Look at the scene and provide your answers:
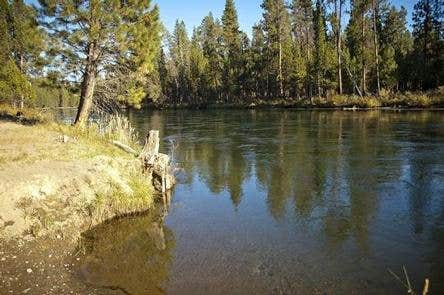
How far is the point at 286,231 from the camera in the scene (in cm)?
1117

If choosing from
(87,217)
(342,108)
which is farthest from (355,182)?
(342,108)

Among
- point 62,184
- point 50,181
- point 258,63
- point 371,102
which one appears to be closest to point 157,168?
point 62,184

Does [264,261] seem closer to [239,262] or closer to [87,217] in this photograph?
[239,262]

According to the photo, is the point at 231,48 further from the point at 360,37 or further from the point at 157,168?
the point at 157,168

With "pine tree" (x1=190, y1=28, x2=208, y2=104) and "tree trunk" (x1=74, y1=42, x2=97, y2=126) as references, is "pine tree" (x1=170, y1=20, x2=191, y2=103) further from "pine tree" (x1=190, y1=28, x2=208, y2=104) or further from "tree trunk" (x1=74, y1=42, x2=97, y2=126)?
"tree trunk" (x1=74, y1=42, x2=97, y2=126)

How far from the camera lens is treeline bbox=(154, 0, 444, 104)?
2288 inches

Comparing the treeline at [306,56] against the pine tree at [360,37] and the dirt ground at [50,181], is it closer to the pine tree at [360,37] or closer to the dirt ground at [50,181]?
the pine tree at [360,37]

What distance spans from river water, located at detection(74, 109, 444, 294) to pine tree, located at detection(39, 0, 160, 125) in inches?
184

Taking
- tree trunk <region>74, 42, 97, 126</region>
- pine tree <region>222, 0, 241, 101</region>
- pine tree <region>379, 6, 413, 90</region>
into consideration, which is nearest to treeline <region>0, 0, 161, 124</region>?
tree trunk <region>74, 42, 97, 126</region>

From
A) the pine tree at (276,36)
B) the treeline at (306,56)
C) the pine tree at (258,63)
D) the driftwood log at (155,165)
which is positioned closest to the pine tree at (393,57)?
the treeline at (306,56)

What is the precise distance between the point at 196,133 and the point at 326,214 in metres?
22.6

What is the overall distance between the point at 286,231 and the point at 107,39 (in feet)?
36.7

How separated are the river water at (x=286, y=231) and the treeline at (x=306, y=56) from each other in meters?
38.6

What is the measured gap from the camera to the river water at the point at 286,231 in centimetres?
844
